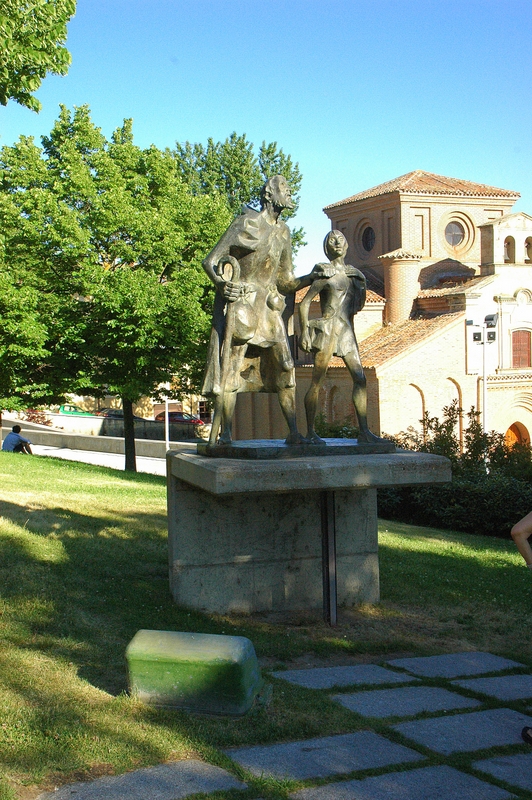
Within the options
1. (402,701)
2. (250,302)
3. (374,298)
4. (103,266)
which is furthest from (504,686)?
(374,298)

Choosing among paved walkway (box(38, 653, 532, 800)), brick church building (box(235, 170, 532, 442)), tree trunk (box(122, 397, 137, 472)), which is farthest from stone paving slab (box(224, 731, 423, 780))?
brick church building (box(235, 170, 532, 442))

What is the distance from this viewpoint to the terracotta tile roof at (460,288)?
141 feet

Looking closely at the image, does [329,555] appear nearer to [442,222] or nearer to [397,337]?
[397,337]

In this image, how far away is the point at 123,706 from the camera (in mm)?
5578

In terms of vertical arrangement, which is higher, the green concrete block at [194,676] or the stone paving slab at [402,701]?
the green concrete block at [194,676]

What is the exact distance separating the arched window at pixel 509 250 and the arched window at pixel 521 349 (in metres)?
3.78

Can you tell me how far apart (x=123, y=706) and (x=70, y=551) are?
413 cm

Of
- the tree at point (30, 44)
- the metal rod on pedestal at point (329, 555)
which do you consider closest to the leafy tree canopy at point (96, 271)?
the tree at point (30, 44)

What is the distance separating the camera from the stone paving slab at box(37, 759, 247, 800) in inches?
172

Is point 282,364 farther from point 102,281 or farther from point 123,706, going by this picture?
point 102,281

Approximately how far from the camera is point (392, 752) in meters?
5.04

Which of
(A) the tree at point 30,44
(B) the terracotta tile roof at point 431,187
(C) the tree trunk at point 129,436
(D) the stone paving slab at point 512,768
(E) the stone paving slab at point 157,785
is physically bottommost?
(D) the stone paving slab at point 512,768

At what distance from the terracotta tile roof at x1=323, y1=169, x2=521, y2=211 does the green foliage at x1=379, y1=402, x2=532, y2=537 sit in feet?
101

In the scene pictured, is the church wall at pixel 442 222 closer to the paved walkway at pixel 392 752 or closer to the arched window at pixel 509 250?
the arched window at pixel 509 250
